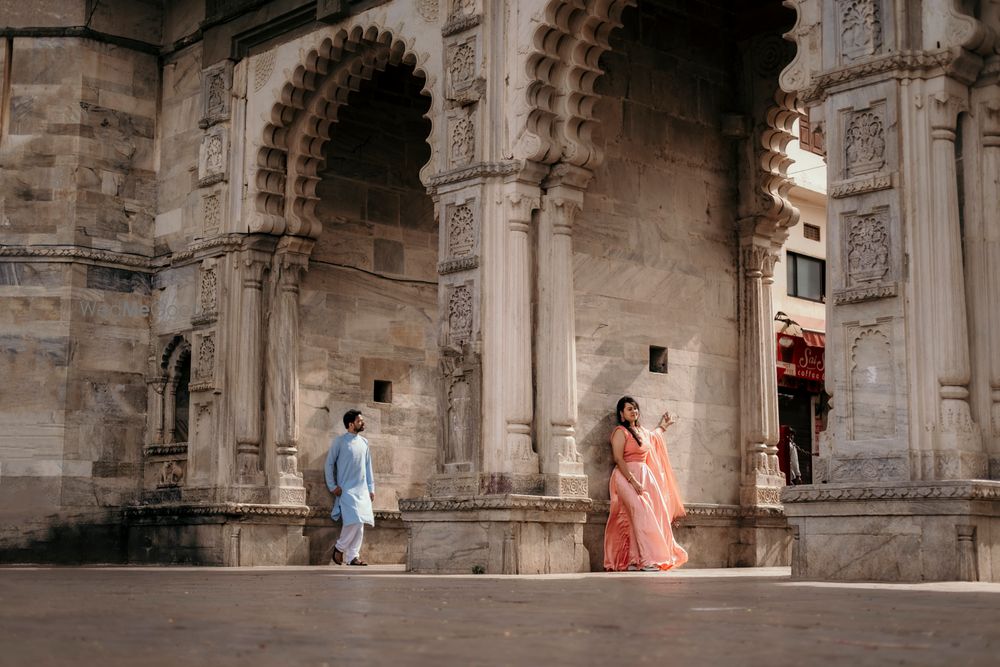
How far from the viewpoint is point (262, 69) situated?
595 inches

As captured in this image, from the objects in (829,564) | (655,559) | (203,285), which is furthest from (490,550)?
(203,285)

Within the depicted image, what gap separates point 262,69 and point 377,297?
283 centimetres

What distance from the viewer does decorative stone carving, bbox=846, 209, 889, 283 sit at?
9430 millimetres

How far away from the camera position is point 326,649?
440 cm

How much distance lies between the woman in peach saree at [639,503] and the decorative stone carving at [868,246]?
3531 mm

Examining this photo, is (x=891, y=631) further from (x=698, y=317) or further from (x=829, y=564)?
(x=698, y=317)

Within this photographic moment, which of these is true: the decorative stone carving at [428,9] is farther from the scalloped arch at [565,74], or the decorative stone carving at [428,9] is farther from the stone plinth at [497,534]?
the stone plinth at [497,534]

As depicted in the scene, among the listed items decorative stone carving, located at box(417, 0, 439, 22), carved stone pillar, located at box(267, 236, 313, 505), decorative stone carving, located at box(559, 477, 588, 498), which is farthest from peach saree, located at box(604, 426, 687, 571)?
decorative stone carving, located at box(417, 0, 439, 22)

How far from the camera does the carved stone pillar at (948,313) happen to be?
9.05m

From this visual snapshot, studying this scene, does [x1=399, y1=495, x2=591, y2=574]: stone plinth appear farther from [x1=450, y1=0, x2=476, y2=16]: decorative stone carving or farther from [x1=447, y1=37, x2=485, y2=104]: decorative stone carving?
[x1=450, y1=0, x2=476, y2=16]: decorative stone carving

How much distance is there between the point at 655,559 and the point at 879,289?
371cm

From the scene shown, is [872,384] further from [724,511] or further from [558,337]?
[724,511]

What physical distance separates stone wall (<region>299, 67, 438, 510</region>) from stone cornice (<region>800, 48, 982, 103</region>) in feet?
24.2

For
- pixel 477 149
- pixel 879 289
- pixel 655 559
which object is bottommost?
pixel 655 559
